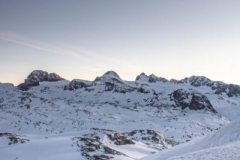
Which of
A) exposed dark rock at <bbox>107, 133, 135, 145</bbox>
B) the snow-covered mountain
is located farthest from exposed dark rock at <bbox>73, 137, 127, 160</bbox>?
exposed dark rock at <bbox>107, 133, 135, 145</bbox>

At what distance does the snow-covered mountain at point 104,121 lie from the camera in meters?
31.0

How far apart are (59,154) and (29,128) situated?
53.4 m

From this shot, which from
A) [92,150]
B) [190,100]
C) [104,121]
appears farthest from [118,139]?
[190,100]

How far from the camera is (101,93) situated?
178375mm

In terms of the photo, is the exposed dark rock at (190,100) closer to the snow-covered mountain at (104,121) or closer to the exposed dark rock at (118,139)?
the snow-covered mountain at (104,121)

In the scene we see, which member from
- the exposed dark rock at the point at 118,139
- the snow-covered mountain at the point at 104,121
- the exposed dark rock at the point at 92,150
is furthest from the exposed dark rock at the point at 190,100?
the exposed dark rock at the point at 92,150

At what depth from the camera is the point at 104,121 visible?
101438 mm

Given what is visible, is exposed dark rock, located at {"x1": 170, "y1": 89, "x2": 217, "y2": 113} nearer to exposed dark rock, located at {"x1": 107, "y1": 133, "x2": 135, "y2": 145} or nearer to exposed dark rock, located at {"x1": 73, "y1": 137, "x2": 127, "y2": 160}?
exposed dark rock, located at {"x1": 107, "y1": 133, "x2": 135, "y2": 145}

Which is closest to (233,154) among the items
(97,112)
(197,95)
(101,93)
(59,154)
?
(59,154)

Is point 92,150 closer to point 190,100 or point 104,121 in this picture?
point 104,121

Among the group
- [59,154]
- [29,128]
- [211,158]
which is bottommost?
[29,128]

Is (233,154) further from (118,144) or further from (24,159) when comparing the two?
(118,144)

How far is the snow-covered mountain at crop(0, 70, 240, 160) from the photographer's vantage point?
30964 mm

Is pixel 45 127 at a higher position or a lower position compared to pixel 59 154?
lower
